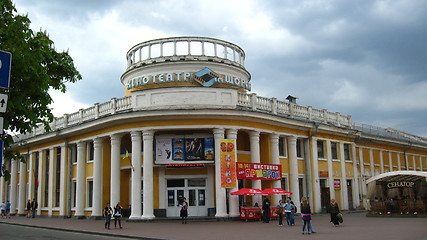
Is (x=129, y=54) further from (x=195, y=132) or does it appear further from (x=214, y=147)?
(x=214, y=147)

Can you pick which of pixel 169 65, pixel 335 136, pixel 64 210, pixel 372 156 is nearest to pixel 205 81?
pixel 169 65

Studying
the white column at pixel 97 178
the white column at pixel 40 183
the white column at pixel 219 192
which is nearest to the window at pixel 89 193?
the white column at pixel 97 178

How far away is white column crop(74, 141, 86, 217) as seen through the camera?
3089 cm

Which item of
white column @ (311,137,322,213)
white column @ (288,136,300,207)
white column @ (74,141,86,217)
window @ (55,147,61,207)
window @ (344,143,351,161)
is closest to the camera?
white column @ (288,136,300,207)

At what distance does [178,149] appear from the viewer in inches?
1072

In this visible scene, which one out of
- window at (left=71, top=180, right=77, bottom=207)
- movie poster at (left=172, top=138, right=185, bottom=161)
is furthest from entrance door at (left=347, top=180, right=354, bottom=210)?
window at (left=71, top=180, right=77, bottom=207)

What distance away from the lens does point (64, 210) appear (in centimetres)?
3294

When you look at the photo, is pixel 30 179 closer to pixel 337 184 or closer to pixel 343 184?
pixel 337 184

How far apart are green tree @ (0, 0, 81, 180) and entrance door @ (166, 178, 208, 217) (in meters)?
15.1

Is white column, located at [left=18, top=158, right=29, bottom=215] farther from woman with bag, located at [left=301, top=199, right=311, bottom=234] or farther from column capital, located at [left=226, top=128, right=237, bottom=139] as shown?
woman with bag, located at [left=301, top=199, right=311, bottom=234]

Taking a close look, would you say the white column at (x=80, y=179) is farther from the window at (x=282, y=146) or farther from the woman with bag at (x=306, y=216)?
the woman with bag at (x=306, y=216)

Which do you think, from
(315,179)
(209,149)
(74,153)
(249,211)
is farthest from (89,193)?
(315,179)

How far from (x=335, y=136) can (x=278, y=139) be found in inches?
302

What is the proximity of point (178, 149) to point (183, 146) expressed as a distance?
1.23 feet
